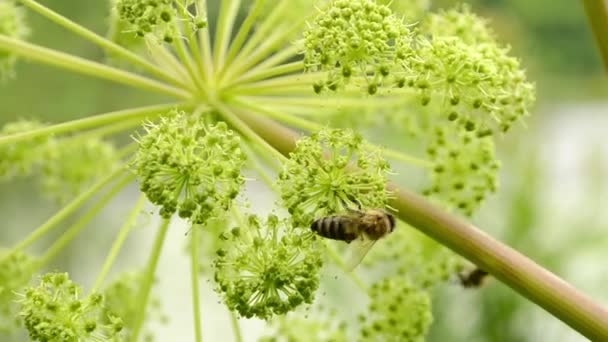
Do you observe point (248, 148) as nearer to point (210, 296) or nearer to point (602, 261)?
point (210, 296)

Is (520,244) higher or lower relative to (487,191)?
lower

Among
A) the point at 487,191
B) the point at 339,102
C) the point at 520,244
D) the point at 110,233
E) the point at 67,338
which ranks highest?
the point at 339,102

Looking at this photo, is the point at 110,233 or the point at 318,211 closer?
the point at 318,211

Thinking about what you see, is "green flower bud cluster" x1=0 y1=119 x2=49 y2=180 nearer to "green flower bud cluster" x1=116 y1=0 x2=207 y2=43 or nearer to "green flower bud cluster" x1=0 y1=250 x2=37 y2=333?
"green flower bud cluster" x1=0 y1=250 x2=37 y2=333

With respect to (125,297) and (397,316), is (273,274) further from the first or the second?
(125,297)

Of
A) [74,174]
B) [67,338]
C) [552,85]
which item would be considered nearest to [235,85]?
[67,338]

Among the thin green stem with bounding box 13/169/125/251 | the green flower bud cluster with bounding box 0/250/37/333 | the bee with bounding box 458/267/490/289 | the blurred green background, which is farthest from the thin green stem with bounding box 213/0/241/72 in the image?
the blurred green background

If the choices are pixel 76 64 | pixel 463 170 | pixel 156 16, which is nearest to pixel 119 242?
pixel 76 64
